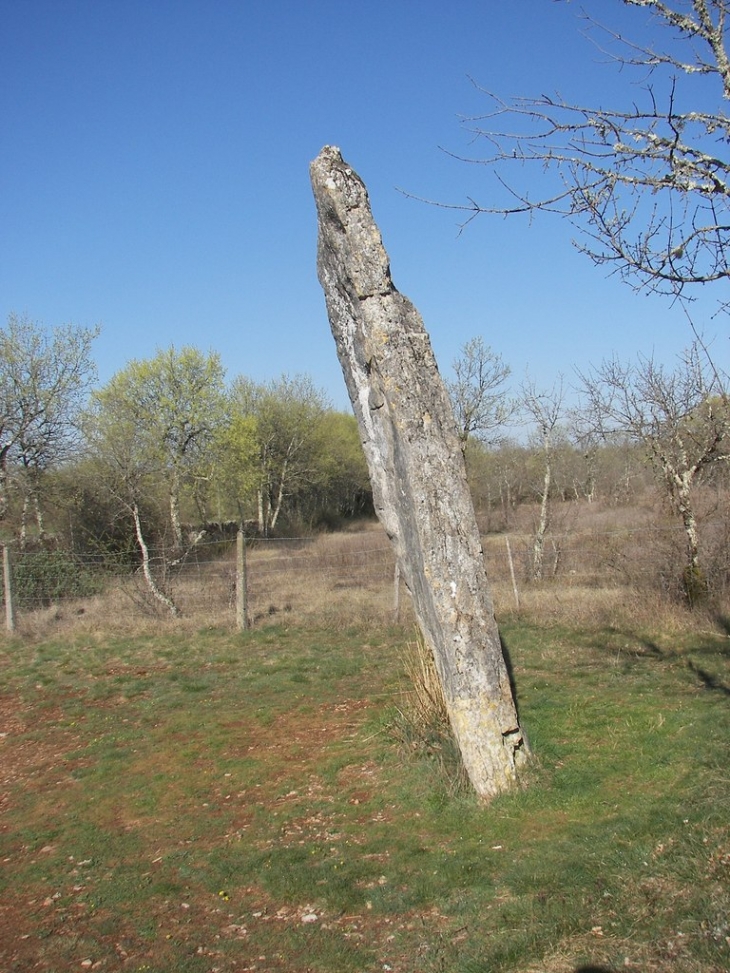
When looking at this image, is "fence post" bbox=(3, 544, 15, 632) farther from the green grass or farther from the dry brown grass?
the green grass

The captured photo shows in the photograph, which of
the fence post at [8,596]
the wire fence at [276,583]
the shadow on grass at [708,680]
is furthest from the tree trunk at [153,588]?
the shadow on grass at [708,680]

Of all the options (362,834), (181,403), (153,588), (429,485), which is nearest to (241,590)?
(153,588)

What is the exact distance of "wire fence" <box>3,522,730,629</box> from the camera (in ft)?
47.8

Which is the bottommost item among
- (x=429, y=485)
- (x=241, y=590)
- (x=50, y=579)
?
(x=241, y=590)

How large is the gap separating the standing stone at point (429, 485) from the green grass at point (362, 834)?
514mm

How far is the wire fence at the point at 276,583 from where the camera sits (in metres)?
14.6

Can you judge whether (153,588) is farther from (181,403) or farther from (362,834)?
(181,403)

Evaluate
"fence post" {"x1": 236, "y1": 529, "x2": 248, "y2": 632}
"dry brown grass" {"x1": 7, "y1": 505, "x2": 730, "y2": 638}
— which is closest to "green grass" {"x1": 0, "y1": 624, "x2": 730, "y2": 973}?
"dry brown grass" {"x1": 7, "y1": 505, "x2": 730, "y2": 638}

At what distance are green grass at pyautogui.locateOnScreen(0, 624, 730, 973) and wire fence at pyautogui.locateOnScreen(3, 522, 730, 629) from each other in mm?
4171

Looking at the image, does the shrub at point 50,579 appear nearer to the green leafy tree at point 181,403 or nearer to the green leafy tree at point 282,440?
the green leafy tree at point 181,403

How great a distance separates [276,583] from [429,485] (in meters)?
14.7

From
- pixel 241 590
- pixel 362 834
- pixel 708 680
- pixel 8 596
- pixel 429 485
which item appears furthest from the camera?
pixel 8 596

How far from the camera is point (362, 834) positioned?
6.09 m

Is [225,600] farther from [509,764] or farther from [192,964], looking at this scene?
[192,964]
